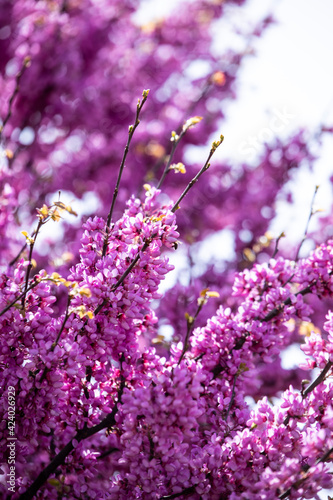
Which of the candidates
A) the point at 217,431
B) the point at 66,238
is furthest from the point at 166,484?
the point at 66,238

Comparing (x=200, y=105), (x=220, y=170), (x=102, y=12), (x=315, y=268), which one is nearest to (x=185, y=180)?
(x=220, y=170)

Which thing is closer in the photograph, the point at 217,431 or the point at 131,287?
the point at 131,287

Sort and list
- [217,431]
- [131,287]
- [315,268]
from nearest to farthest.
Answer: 1. [131,287]
2. [217,431]
3. [315,268]

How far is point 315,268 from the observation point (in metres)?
2.78

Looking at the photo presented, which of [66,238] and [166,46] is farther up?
[166,46]

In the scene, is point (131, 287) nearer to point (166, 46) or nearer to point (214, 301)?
point (214, 301)

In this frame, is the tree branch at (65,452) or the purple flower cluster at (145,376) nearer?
the purple flower cluster at (145,376)

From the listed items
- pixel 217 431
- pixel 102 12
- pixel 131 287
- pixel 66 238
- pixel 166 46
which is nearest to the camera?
pixel 131 287

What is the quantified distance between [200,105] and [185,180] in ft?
4.65

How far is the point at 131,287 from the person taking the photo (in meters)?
2.21

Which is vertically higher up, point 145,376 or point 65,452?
point 145,376

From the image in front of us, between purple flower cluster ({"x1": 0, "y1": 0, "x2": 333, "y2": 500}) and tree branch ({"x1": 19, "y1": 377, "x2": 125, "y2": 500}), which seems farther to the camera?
tree branch ({"x1": 19, "y1": 377, "x2": 125, "y2": 500})

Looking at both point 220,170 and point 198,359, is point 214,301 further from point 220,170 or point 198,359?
point 220,170

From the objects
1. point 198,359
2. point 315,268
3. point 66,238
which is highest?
point 66,238
